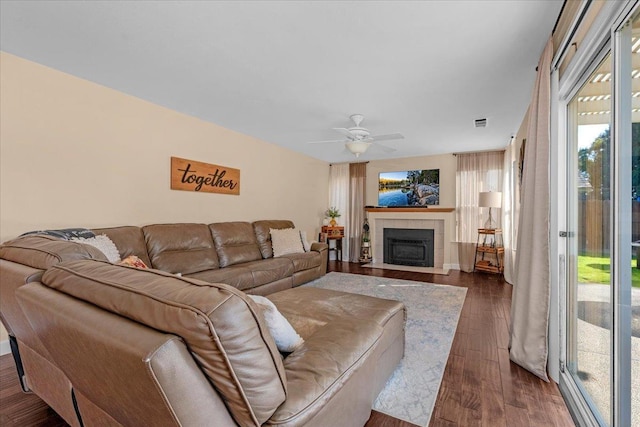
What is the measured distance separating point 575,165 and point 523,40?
3.11 ft

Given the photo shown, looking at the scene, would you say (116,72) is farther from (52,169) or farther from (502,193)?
(502,193)

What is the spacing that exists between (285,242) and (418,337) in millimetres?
2457

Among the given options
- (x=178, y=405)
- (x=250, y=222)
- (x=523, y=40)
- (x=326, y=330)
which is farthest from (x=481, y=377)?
(x=250, y=222)

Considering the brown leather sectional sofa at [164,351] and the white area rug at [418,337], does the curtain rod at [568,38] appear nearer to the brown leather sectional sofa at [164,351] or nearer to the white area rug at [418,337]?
the brown leather sectional sofa at [164,351]

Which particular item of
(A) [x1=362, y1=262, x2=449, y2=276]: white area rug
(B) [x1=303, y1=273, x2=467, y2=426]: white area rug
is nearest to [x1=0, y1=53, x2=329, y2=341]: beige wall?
(B) [x1=303, y1=273, x2=467, y2=426]: white area rug

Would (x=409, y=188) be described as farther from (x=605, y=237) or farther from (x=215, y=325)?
(x=215, y=325)

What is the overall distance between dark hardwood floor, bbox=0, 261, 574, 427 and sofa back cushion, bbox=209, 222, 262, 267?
200 cm

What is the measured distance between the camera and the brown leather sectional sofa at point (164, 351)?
26.5 inches

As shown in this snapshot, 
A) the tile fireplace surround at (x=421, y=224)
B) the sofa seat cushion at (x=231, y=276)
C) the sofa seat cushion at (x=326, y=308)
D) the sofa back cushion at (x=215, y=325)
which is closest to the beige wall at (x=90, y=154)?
the sofa seat cushion at (x=231, y=276)

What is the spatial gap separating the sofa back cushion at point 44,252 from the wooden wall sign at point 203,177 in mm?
2168

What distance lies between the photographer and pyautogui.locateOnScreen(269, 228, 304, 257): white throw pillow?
4.42 m

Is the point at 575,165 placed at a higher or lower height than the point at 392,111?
lower

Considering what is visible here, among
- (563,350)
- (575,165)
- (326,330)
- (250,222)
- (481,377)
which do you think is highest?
(575,165)

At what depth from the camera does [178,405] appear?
650mm
